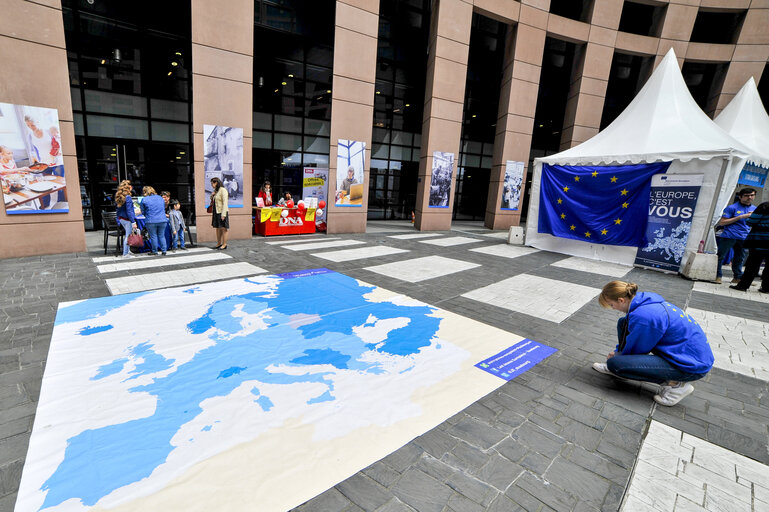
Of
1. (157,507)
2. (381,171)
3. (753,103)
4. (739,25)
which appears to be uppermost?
(739,25)

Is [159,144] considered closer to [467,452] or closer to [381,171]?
[381,171]

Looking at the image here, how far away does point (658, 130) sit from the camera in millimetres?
10891

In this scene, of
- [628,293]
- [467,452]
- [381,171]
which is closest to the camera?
[467,452]

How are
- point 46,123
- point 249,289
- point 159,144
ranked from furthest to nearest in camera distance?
point 159,144, point 46,123, point 249,289

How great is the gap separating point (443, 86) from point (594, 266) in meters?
10.0

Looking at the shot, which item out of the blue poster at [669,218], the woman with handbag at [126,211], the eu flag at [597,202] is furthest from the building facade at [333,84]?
the blue poster at [669,218]

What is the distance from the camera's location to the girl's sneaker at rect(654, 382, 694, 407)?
3699 mm

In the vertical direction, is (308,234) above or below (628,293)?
below

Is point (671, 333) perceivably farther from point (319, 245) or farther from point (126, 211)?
point (126, 211)

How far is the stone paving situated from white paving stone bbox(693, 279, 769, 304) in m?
2.09

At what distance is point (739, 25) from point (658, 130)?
1559 cm

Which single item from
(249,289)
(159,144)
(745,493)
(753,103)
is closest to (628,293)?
(745,493)

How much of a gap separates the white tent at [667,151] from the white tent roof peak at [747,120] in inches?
143

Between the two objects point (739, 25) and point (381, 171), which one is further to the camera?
point (381, 171)
